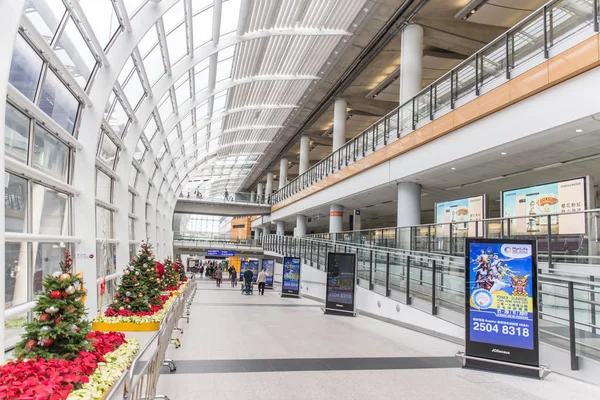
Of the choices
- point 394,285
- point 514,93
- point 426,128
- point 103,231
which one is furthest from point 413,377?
point 103,231

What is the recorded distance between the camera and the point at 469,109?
1120 cm

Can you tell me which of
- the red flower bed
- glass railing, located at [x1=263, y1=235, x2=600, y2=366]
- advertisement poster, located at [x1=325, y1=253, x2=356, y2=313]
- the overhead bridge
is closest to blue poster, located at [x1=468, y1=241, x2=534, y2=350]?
glass railing, located at [x1=263, y1=235, x2=600, y2=366]

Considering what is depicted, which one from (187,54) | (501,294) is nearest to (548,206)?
(501,294)

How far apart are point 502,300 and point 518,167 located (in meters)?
6.79

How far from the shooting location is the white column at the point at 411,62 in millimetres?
16531

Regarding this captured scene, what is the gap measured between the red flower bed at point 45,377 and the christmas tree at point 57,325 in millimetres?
158

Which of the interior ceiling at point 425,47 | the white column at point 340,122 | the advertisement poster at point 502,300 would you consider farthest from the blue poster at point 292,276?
the advertisement poster at point 502,300

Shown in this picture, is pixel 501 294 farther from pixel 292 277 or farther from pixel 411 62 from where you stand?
pixel 292 277

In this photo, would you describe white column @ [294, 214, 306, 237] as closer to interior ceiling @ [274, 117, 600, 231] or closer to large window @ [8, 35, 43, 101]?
interior ceiling @ [274, 117, 600, 231]

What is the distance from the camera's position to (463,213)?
40.2 ft

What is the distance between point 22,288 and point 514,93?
10531 mm

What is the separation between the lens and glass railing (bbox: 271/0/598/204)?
27.0ft

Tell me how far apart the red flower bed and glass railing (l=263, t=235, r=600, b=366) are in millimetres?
6275

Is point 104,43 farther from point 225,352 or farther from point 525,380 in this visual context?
point 525,380
